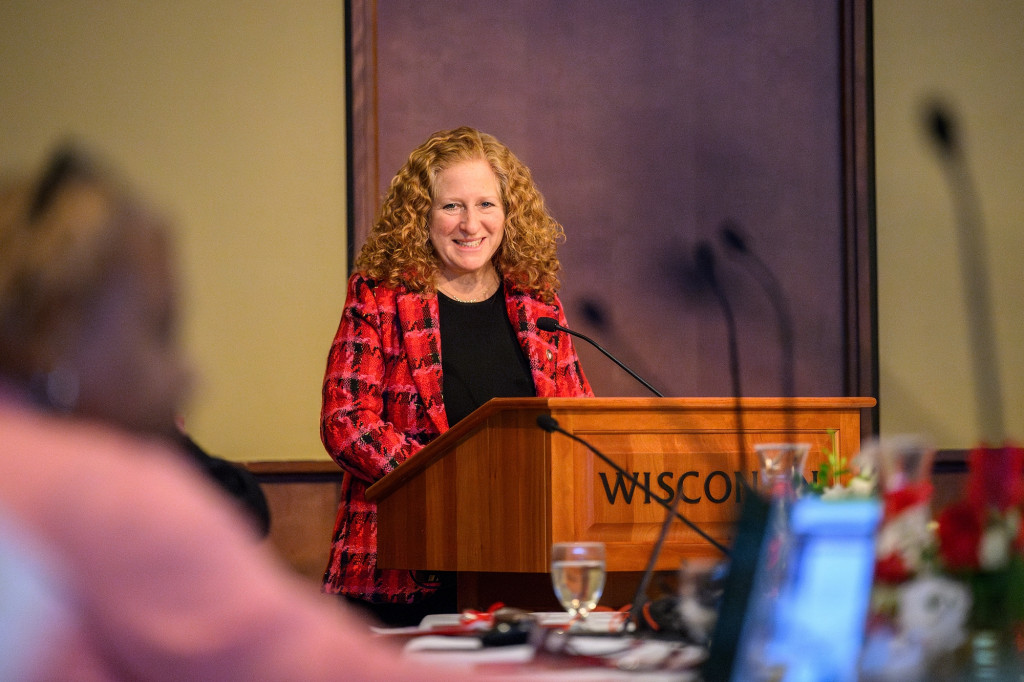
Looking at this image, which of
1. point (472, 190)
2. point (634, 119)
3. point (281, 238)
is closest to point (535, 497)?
point (472, 190)

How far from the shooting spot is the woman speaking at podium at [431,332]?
9.80ft

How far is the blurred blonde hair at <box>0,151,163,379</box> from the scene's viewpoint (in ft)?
2.82

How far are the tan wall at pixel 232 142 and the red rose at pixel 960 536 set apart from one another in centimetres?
369

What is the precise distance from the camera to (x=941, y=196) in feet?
17.1

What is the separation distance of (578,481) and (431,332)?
2.62 feet

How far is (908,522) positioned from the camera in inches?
50.4

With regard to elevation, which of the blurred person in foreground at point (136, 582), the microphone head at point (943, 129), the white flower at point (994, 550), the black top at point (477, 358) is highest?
the microphone head at point (943, 129)

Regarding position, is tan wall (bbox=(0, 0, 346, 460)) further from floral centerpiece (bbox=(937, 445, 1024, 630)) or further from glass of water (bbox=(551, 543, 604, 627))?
floral centerpiece (bbox=(937, 445, 1024, 630))

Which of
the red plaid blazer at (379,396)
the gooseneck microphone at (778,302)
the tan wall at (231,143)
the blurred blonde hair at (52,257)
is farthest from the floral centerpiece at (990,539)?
the gooseneck microphone at (778,302)

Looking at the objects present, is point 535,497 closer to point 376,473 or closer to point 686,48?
point 376,473

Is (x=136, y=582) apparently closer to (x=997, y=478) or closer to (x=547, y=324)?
(x=997, y=478)

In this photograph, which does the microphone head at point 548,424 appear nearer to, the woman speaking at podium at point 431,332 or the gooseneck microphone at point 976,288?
the woman speaking at podium at point 431,332

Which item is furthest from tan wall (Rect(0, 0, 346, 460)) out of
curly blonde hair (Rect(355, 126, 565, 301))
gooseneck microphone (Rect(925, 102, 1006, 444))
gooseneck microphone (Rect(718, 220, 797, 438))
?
gooseneck microphone (Rect(925, 102, 1006, 444))

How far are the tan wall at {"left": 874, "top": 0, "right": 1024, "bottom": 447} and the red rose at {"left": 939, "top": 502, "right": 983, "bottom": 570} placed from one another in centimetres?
403
